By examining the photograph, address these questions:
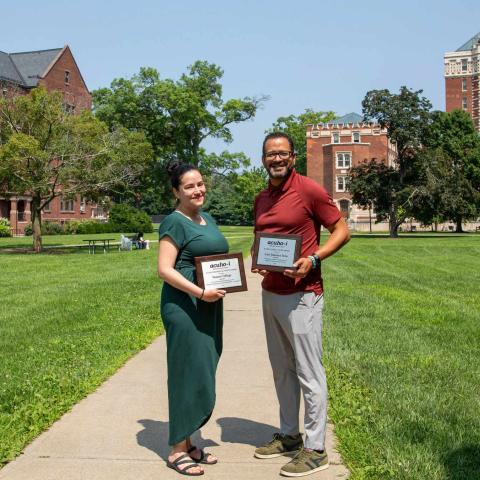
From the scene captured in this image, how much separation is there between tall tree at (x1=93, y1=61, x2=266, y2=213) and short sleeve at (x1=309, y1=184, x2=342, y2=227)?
55233 mm

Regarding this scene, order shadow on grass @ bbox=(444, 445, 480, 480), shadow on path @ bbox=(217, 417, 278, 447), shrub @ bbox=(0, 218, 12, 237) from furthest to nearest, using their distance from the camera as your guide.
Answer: shrub @ bbox=(0, 218, 12, 237) < shadow on path @ bbox=(217, 417, 278, 447) < shadow on grass @ bbox=(444, 445, 480, 480)

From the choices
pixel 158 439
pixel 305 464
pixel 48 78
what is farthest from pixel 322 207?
pixel 48 78

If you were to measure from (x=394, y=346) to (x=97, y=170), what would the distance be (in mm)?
24320

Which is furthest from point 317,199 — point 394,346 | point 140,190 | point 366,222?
point 366,222

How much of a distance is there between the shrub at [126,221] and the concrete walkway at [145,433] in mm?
51045

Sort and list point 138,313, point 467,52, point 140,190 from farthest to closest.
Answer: point 467,52, point 140,190, point 138,313

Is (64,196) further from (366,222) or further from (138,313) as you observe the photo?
(366,222)

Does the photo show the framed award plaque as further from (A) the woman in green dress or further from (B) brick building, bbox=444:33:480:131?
(B) brick building, bbox=444:33:480:131

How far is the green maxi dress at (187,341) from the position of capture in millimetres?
4414

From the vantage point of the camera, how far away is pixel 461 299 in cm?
1322

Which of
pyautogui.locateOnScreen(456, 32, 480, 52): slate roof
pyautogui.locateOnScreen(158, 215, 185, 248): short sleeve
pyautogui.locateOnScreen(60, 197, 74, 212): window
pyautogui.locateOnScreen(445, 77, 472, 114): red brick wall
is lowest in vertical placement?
pyautogui.locateOnScreen(158, 215, 185, 248): short sleeve

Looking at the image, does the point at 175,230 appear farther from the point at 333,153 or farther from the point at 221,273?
the point at 333,153

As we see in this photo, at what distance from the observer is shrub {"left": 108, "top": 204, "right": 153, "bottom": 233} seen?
57.9 m

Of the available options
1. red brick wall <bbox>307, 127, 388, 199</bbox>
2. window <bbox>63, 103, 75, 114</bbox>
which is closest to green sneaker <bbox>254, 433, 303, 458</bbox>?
window <bbox>63, 103, 75, 114</bbox>
